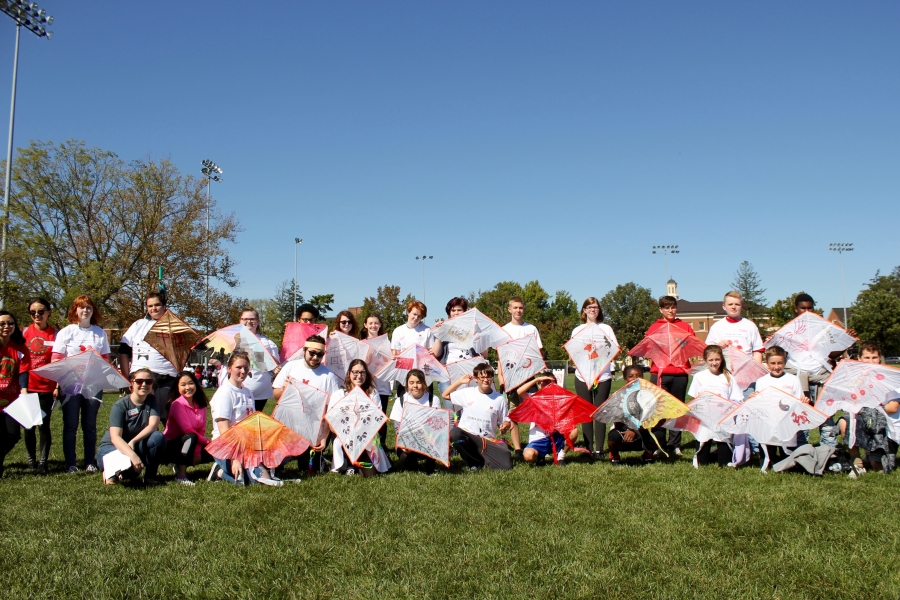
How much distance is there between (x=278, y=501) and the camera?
5.61 metres

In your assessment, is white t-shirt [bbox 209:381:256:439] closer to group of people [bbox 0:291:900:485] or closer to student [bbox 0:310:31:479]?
group of people [bbox 0:291:900:485]

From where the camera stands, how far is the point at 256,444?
21.3 ft

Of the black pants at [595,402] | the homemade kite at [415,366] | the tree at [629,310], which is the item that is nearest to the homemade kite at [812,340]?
the black pants at [595,402]

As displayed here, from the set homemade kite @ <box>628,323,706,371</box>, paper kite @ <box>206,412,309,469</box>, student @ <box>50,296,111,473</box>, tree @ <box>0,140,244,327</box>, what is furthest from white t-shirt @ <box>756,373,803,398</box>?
tree @ <box>0,140,244,327</box>

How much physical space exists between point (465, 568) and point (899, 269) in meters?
103

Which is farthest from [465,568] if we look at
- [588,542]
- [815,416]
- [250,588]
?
[815,416]

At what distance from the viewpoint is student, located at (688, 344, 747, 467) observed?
7232 millimetres

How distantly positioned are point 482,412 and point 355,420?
58.8 inches

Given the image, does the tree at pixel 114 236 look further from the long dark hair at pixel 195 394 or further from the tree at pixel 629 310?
the tree at pixel 629 310

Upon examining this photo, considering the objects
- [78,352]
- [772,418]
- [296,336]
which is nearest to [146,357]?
[78,352]

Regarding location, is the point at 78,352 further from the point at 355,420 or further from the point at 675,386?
the point at 675,386

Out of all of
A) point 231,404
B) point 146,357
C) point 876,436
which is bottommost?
point 876,436

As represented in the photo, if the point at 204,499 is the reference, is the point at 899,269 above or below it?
above

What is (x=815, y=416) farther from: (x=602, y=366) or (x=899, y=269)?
(x=899, y=269)
